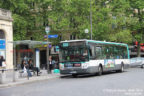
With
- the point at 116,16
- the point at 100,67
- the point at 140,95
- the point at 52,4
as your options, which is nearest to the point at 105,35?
the point at 116,16

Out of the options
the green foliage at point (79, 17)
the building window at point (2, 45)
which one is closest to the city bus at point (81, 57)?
the building window at point (2, 45)

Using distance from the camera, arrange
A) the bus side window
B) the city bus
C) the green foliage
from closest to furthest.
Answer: the city bus, the bus side window, the green foliage

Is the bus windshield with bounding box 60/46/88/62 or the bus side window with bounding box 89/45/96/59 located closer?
the bus windshield with bounding box 60/46/88/62

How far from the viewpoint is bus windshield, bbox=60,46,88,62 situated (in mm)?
20703

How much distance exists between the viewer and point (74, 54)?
21.0m

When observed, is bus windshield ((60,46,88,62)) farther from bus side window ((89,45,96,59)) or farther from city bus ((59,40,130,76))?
bus side window ((89,45,96,59))

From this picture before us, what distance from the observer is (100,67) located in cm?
2280

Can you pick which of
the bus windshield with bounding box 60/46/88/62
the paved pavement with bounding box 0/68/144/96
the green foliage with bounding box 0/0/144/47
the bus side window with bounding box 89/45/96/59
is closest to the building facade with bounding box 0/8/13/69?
the green foliage with bounding box 0/0/144/47

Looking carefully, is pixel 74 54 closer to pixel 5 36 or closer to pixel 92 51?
pixel 92 51

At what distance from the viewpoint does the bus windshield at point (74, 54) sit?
815 inches

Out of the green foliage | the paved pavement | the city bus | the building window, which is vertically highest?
the green foliage

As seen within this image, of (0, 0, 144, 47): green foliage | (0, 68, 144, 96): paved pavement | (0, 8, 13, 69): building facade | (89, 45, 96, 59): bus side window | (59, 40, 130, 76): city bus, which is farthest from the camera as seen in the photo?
(0, 0, 144, 47): green foliage

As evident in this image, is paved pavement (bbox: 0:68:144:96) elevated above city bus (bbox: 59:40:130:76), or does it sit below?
below

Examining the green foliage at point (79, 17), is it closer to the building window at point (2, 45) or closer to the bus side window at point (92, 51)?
the building window at point (2, 45)
